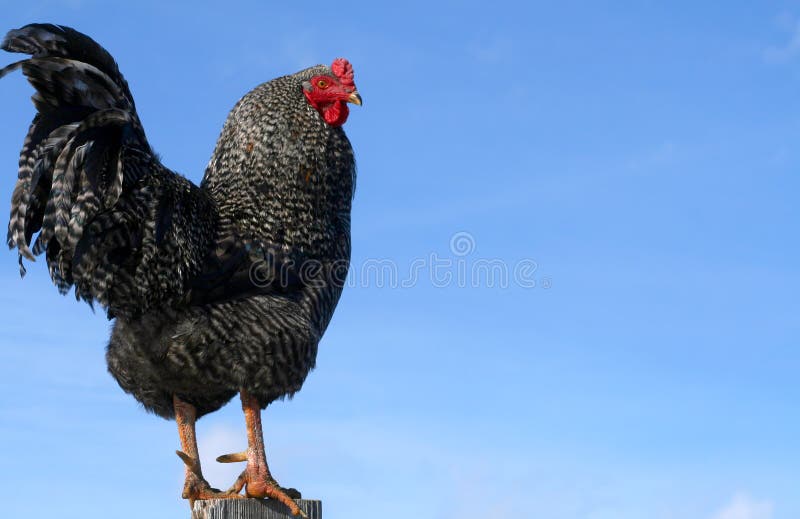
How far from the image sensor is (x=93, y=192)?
616 centimetres

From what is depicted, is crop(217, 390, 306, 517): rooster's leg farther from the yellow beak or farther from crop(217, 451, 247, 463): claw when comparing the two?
the yellow beak

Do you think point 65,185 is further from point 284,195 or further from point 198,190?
point 284,195

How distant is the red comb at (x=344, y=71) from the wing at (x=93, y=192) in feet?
6.98

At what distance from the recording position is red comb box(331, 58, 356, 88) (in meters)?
7.98

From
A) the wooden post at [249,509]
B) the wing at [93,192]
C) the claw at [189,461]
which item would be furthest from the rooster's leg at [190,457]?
the wing at [93,192]

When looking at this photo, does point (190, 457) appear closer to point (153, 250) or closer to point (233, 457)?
point (233, 457)

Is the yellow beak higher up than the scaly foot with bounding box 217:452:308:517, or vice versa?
the yellow beak

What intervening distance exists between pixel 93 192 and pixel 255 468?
93.0 inches

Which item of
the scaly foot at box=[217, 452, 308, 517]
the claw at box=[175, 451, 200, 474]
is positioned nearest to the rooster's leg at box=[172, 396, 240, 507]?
the claw at box=[175, 451, 200, 474]

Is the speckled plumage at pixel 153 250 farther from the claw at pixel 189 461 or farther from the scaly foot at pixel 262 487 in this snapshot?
the scaly foot at pixel 262 487

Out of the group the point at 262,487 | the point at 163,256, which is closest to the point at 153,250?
the point at 163,256

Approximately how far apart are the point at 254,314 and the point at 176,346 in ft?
2.01

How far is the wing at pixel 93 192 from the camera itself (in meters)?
6.07

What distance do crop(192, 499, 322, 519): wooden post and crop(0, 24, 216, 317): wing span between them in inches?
60.2
